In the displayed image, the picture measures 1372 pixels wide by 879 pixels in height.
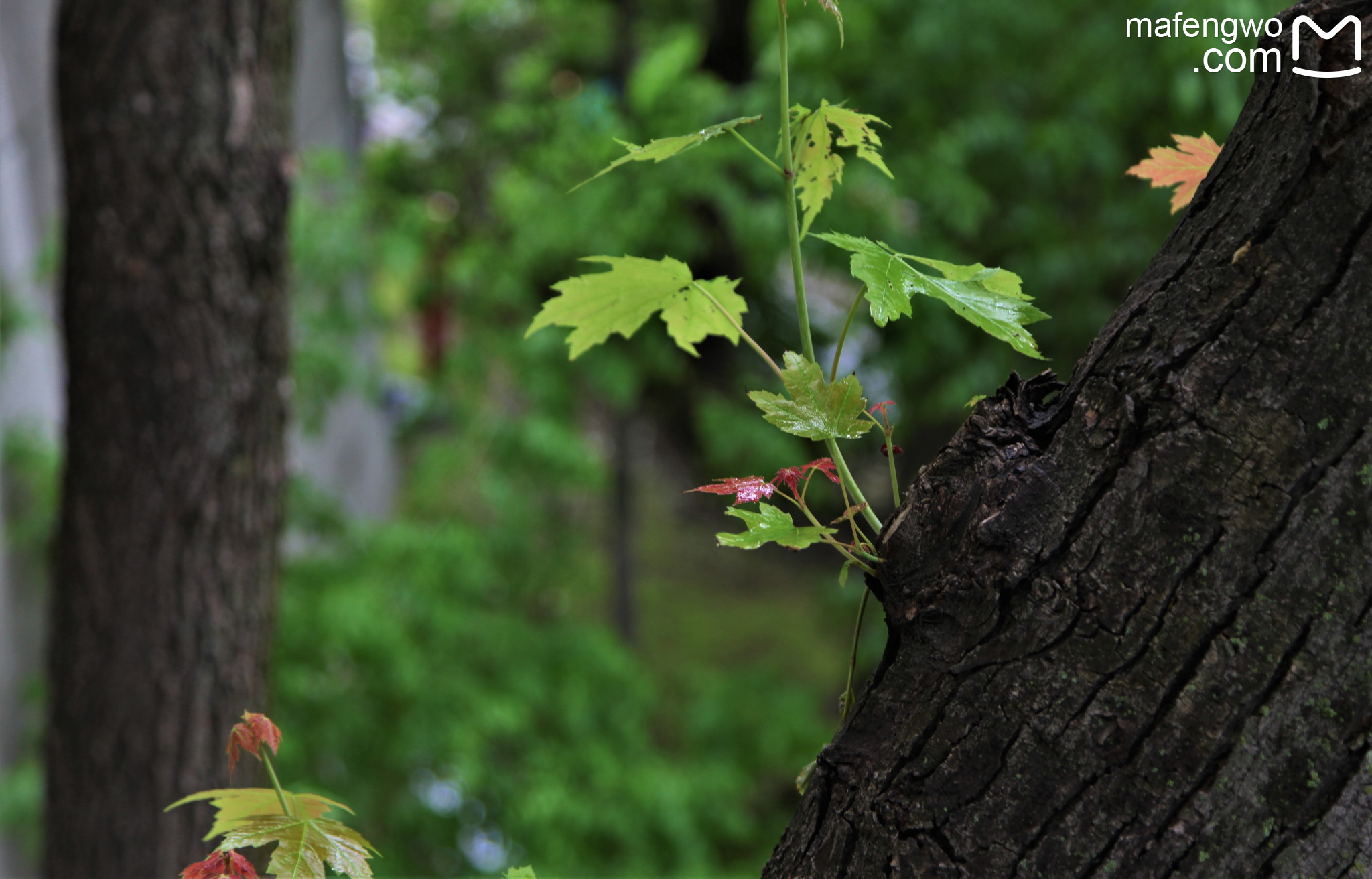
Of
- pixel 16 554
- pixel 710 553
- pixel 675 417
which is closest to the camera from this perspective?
pixel 16 554

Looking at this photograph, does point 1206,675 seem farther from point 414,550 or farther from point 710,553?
point 710,553

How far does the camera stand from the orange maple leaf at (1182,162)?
1.90ft

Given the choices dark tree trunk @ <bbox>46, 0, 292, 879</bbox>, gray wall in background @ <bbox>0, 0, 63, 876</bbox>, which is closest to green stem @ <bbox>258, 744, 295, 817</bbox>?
dark tree trunk @ <bbox>46, 0, 292, 879</bbox>

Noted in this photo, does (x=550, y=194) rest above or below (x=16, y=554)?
above

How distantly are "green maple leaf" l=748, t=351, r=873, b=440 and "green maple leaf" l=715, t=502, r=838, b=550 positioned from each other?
0.13 feet

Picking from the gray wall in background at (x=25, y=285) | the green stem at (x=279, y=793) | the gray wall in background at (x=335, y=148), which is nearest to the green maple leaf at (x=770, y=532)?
the green stem at (x=279, y=793)

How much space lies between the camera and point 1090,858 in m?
0.43

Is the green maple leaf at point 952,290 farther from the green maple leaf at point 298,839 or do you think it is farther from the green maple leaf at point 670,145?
the green maple leaf at point 298,839

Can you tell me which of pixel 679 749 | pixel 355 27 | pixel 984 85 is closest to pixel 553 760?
pixel 679 749

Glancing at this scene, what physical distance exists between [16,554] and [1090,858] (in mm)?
2456

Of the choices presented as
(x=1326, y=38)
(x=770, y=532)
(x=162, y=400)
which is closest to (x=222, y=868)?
(x=770, y=532)

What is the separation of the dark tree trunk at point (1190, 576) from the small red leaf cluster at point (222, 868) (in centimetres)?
28

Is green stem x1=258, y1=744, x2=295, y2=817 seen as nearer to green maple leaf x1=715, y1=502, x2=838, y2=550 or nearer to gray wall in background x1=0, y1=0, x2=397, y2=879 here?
green maple leaf x1=715, y1=502, x2=838, y2=550

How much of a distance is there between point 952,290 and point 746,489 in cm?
14
